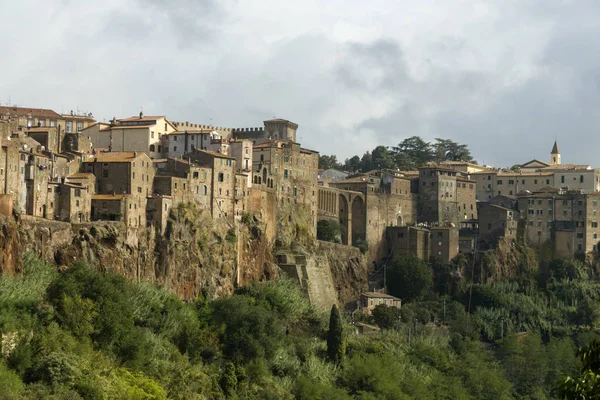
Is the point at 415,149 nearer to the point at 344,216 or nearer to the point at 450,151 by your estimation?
the point at 450,151

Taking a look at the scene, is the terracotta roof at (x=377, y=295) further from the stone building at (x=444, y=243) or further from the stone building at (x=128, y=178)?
the stone building at (x=128, y=178)

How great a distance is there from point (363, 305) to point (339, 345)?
521 inches

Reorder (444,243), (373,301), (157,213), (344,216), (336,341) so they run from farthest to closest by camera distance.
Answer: (444,243)
(344,216)
(373,301)
(336,341)
(157,213)

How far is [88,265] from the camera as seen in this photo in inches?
2216

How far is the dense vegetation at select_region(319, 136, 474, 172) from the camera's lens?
4345 inches

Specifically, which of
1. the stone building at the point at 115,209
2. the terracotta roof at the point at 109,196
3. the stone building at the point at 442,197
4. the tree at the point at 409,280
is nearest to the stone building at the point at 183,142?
the terracotta roof at the point at 109,196

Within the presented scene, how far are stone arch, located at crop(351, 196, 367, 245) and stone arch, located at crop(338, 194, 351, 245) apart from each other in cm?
91

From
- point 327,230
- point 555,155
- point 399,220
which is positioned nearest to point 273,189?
point 327,230

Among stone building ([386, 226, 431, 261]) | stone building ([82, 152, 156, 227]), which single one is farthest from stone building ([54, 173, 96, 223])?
stone building ([386, 226, 431, 261])

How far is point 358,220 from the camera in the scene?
8312 centimetres

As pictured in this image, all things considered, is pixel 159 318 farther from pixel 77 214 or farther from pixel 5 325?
pixel 5 325

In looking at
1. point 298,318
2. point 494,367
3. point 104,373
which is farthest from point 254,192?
point 104,373

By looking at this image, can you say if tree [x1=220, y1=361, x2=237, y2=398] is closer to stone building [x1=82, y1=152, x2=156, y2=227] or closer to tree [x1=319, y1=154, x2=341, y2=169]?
stone building [x1=82, y1=152, x2=156, y2=227]

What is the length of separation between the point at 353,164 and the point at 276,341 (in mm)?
53708
